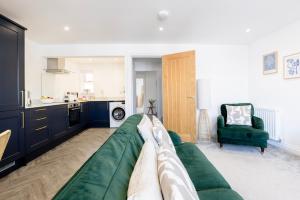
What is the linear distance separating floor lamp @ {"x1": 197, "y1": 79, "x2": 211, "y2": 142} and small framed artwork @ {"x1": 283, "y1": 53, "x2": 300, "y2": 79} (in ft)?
4.61

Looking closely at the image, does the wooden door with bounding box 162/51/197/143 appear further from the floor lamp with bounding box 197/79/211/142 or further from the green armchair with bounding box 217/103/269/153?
the green armchair with bounding box 217/103/269/153

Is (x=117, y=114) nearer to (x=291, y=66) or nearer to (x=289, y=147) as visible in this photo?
(x=289, y=147)

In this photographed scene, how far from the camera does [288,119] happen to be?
3.15 metres

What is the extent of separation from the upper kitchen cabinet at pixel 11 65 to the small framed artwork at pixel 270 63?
4605mm

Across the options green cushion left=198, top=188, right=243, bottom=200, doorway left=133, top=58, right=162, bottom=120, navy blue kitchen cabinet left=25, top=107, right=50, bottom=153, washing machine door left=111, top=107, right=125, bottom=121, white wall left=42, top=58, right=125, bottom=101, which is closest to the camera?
green cushion left=198, top=188, right=243, bottom=200

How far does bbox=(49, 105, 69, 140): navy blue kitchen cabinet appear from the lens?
344cm

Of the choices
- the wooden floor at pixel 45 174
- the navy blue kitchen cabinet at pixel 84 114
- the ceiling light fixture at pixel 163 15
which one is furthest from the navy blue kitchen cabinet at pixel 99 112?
the ceiling light fixture at pixel 163 15

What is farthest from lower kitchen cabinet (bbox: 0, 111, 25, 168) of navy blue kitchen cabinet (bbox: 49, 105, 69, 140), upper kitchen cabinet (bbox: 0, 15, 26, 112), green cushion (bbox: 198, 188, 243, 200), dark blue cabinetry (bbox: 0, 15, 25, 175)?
green cushion (bbox: 198, 188, 243, 200)

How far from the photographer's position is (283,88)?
10.7 feet

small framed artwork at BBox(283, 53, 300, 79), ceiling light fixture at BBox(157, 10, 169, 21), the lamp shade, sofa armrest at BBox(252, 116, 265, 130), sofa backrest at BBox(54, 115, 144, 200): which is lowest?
sofa armrest at BBox(252, 116, 265, 130)

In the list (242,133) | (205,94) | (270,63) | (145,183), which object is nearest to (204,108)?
(205,94)

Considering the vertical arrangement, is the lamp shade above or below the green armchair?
above

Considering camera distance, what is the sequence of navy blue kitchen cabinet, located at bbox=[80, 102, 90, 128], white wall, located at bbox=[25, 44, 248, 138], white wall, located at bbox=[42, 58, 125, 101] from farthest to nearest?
1. white wall, located at bbox=[42, 58, 125, 101]
2. navy blue kitchen cabinet, located at bbox=[80, 102, 90, 128]
3. white wall, located at bbox=[25, 44, 248, 138]

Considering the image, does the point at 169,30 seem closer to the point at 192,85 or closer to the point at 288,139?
the point at 192,85
